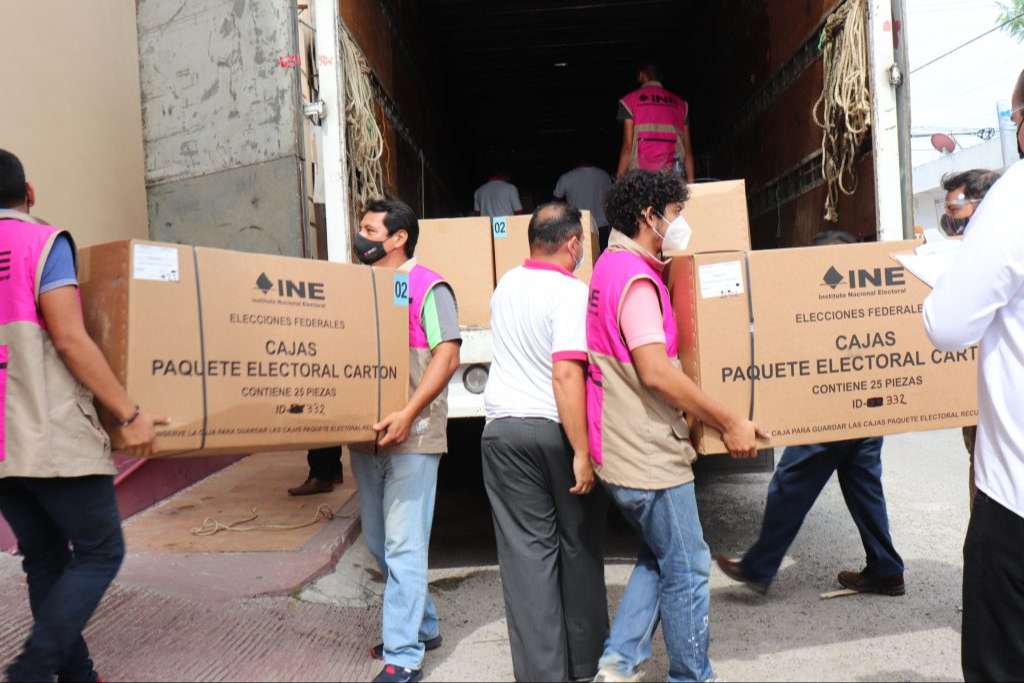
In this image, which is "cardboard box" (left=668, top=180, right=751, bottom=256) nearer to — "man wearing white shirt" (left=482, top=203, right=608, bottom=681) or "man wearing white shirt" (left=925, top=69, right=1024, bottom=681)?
"man wearing white shirt" (left=482, top=203, right=608, bottom=681)

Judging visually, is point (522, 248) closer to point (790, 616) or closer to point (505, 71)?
point (790, 616)

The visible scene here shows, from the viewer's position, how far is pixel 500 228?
388cm

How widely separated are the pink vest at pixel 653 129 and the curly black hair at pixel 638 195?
9.76ft

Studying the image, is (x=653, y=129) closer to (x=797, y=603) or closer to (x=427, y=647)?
(x=797, y=603)

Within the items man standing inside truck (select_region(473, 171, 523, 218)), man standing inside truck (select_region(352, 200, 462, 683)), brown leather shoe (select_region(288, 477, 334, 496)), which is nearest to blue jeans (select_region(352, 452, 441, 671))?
man standing inside truck (select_region(352, 200, 462, 683))

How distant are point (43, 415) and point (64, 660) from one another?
65cm

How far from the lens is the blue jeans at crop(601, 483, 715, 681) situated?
239 centimetres

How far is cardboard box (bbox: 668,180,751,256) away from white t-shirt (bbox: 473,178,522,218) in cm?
227

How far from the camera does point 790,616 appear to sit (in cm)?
330

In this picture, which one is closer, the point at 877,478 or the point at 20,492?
the point at 20,492

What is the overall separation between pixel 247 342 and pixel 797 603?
239 cm

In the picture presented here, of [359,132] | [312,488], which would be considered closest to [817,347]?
[359,132]

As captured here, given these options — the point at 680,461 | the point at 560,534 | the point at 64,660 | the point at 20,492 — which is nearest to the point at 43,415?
the point at 20,492

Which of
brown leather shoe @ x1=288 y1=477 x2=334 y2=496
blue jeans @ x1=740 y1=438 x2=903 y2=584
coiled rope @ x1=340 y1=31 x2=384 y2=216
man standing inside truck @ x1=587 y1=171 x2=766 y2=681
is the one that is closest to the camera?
man standing inside truck @ x1=587 y1=171 x2=766 y2=681
